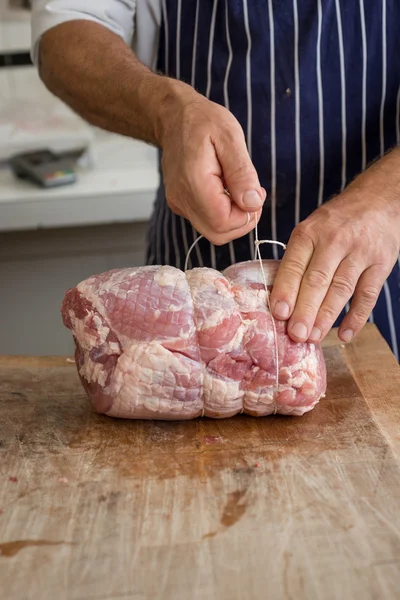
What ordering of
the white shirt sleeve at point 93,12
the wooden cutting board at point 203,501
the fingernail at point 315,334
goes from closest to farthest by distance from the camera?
the wooden cutting board at point 203,501 → the fingernail at point 315,334 → the white shirt sleeve at point 93,12

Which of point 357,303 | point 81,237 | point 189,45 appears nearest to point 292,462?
point 357,303

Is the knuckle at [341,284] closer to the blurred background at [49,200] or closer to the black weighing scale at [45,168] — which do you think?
the blurred background at [49,200]

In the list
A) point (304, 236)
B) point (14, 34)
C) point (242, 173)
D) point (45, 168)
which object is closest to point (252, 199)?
point (242, 173)

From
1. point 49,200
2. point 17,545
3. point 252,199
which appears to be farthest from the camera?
point 49,200

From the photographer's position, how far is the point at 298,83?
1.58 meters

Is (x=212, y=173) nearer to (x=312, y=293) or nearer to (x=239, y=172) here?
(x=239, y=172)

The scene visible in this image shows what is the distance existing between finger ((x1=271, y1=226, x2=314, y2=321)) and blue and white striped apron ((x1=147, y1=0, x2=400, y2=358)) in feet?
1.22

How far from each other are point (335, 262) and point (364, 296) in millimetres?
→ 104

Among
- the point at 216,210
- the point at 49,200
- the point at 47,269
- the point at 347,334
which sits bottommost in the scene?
the point at 47,269

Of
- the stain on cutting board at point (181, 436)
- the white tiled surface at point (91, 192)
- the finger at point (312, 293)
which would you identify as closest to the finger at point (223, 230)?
the finger at point (312, 293)

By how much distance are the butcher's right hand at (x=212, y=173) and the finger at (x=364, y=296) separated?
24cm

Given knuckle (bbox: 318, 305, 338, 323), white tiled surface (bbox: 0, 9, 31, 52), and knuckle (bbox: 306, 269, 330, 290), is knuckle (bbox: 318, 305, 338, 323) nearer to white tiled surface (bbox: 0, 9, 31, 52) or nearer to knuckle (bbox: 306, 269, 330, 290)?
knuckle (bbox: 306, 269, 330, 290)

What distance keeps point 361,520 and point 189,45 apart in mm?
1142

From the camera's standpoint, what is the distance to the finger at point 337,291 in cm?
129
